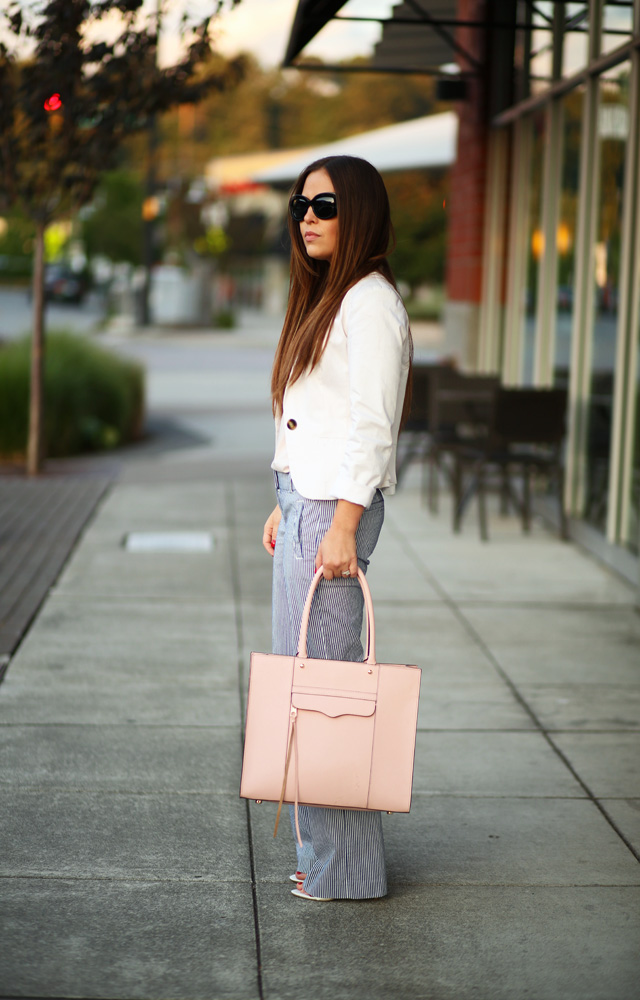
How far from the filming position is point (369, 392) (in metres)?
3.09

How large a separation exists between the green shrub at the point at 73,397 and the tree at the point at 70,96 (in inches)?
39.8

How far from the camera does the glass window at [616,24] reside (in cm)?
A: 791

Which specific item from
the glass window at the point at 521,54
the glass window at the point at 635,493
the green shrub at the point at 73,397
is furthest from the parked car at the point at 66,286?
the glass window at the point at 635,493

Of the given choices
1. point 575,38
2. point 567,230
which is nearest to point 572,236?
point 567,230

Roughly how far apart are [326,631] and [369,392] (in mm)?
642

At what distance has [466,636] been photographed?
630cm

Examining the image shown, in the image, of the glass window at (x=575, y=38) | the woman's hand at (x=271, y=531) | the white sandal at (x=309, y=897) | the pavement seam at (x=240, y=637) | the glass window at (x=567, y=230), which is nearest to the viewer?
the pavement seam at (x=240, y=637)

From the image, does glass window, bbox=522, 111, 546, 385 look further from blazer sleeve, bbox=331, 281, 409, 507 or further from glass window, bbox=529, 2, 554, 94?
blazer sleeve, bbox=331, 281, 409, 507

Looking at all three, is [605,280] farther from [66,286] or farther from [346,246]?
[66,286]

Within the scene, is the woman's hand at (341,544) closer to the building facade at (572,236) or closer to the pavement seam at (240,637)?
the pavement seam at (240,637)

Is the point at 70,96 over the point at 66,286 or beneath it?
beneath

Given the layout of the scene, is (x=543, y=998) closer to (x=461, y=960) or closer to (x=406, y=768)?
(x=461, y=960)

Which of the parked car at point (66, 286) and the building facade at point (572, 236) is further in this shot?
the parked car at point (66, 286)

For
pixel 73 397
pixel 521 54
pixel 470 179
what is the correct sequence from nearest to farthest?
pixel 521 54, pixel 470 179, pixel 73 397
